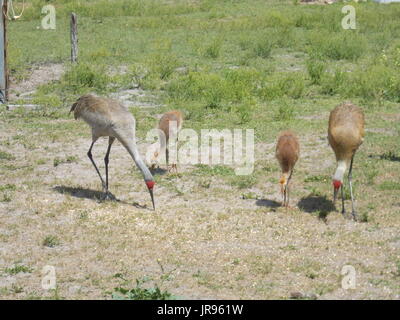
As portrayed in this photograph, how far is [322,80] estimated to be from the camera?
14.9 metres

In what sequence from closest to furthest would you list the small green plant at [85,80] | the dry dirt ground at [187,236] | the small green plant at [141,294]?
the small green plant at [141,294] → the dry dirt ground at [187,236] → the small green plant at [85,80]

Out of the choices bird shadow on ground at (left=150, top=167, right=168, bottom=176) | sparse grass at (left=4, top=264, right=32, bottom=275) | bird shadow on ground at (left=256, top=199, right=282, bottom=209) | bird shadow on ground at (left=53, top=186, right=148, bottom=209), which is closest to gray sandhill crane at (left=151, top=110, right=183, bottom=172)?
bird shadow on ground at (left=150, top=167, right=168, bottom=176)

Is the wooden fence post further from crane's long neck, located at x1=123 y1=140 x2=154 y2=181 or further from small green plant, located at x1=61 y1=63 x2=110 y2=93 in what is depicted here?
crane's long neck, located at x1=123 y1=140 x2=154 y2=181

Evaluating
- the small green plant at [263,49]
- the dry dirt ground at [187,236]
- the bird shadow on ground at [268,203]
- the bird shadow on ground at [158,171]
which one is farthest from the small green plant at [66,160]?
the small green plant at [263,49]

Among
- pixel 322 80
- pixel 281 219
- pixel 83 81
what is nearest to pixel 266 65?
pixel 322 80

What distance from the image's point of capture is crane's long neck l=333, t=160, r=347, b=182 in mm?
7961

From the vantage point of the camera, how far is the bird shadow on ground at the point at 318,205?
812 cm

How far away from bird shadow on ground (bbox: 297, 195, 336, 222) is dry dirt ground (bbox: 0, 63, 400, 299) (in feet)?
0.08

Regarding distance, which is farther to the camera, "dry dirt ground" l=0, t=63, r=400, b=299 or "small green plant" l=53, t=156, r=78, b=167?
"small green plant" l=53, t=156, r=78, b=167

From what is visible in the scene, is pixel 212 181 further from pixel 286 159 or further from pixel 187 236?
pixel 187 236

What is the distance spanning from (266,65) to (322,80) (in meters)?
2.52

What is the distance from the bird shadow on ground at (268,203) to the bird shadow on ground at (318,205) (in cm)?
27

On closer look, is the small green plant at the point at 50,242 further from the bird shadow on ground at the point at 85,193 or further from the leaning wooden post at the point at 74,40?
the leaning wooden post at the point at 74,40
